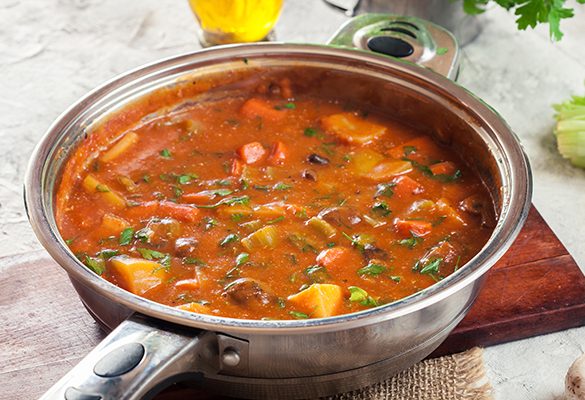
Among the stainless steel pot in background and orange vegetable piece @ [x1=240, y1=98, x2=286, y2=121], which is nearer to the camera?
orange vegetable piece @ [x1=240, y1=98, x2=286, y2=121]

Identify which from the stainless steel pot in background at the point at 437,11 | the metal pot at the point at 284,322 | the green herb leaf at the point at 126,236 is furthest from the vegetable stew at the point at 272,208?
the stainless steel pot in background at the point at 437,11

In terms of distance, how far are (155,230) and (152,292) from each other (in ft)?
0.93

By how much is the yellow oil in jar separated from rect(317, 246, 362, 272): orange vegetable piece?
5.43ft

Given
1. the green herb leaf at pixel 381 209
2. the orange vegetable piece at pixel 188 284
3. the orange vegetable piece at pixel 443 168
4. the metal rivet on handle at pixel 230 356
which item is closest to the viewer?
the metal rivet on handle at pixel 230 356

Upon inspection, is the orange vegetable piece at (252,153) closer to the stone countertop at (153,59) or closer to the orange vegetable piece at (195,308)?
the orange vegetable piece at (195,308)

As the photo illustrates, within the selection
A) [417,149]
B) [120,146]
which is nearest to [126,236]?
[120,146]

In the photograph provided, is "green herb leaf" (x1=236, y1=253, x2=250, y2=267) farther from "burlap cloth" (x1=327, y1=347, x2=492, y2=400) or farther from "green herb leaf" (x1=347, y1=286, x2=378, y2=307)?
"burlap cloth" (x1=327, y1=347, x2=492, y2=400)

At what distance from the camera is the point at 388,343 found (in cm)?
235

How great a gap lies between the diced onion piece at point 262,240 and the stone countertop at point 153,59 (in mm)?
1062

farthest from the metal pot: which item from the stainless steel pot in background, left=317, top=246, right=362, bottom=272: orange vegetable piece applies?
the stainless steel pot in background

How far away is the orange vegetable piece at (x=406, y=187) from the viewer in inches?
121

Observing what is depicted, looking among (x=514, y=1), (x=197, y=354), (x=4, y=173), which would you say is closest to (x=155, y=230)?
(x=197, y=354)

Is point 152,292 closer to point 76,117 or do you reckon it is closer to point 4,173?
point 76,117

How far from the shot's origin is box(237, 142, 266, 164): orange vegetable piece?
3215 millimetres
